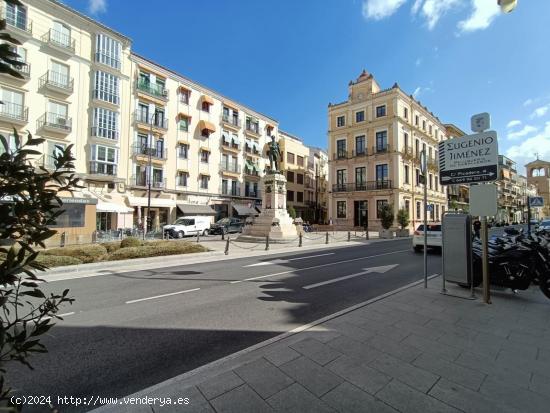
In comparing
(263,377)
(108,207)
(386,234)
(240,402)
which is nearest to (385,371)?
(263,377)

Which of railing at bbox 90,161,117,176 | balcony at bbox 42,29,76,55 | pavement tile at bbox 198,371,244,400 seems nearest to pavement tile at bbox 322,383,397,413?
pavement tile at bbox 198,371,244,400

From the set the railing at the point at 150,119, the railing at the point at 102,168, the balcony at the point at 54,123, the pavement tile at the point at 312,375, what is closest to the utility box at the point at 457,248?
the pavement tile at the point at 312,375

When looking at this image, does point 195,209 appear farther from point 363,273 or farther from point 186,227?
point 363,273

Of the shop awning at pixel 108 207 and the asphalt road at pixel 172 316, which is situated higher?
the shop awning at pixel 108 207

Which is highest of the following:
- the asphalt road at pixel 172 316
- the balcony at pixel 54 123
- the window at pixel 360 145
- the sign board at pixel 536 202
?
the window at pixel 360 145

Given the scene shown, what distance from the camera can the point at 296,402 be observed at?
2.90 m

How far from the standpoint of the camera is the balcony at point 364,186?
36.6 meters

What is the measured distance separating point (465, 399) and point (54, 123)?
29.1 m

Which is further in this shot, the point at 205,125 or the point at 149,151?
the point at 205,125

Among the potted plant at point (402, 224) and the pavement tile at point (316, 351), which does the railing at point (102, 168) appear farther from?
the potted plant at point (402, 224)

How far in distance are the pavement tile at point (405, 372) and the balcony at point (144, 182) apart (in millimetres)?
29105

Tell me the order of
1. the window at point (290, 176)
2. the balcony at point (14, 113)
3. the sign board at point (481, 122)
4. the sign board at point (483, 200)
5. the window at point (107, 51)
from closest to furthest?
the sign board at point (483, 200), the sign board at point (481, 122), the balcony at point (14, 113), the window at point (107, 51), the window at point (290, 176)

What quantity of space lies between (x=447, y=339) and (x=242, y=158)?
126ft

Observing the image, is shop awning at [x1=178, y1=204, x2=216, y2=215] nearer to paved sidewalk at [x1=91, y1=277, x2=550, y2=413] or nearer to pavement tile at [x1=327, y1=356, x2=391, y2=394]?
paved sidewalk at [x1=91, y1=277, x2=550, y2=413]
